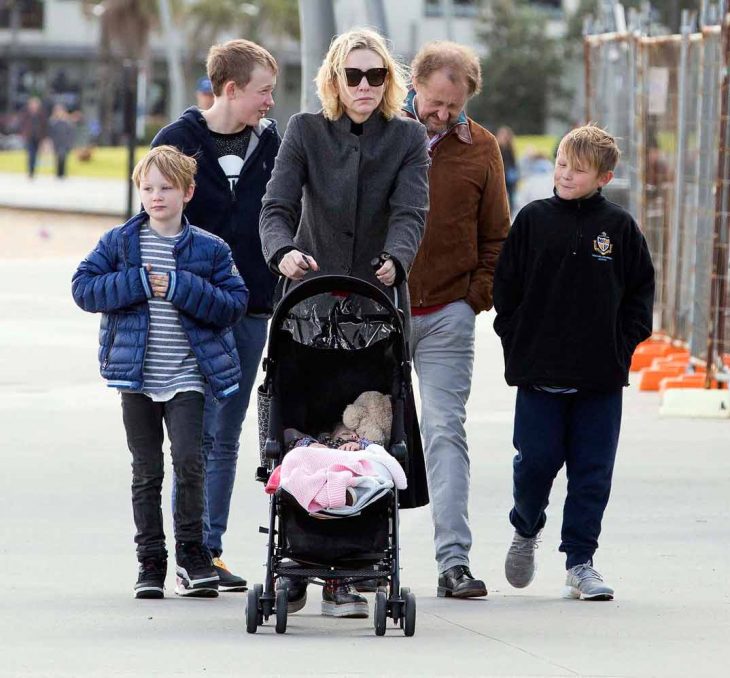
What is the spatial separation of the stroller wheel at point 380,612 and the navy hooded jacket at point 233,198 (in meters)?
1.55

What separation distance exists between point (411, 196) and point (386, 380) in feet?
2.12

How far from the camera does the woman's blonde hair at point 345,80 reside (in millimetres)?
6277

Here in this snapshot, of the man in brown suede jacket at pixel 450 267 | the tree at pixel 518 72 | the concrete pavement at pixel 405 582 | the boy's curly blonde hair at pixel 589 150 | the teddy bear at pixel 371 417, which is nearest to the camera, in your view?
the concrete pavement at pixel 405 582

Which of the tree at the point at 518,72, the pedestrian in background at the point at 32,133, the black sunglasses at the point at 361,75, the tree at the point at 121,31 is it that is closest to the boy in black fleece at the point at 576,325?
the black sunglasses at the point at 361,75

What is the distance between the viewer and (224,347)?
6598 mm

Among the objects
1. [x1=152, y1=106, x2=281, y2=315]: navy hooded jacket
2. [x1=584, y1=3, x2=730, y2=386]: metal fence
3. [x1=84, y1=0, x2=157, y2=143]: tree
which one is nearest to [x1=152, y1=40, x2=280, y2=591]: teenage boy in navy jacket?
[x1=152, y1=106, x2=281, y2=315]: navy hooded jacket

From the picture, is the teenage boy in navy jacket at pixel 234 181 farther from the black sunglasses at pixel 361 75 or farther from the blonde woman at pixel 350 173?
the black sunglasses at pixel 361 75

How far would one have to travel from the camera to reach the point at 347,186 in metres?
6.30

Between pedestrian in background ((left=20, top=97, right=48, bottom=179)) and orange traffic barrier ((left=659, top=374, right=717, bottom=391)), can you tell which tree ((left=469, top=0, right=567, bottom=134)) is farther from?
orange traffic barrier ((left=659, top=374, right=717, bottom=391))

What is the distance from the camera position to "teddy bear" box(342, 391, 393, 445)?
613cm

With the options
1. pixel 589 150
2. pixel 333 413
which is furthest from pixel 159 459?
pixel 589 150

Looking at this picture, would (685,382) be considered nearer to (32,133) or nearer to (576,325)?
(576,325)

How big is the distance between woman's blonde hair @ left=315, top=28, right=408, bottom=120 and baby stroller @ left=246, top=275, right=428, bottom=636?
2.23 feet

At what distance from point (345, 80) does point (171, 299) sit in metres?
0.99
